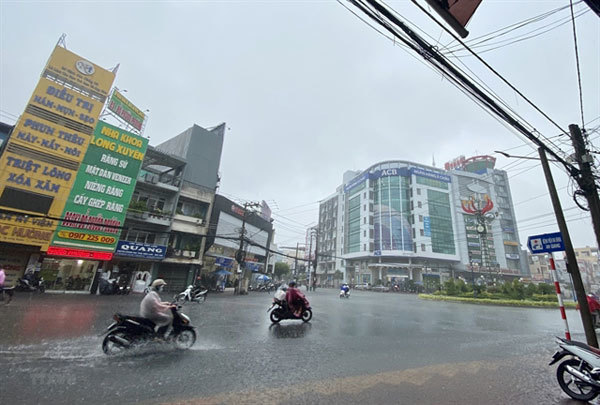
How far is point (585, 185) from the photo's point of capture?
23.0 feet

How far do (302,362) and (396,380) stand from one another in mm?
1794

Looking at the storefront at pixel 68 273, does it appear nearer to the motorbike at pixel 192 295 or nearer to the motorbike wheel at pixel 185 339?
the motorbike at pixel 192 295

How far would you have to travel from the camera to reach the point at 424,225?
178 feet

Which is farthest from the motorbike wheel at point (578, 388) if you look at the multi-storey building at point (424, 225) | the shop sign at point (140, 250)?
the multi-storey building at point (424, 225)

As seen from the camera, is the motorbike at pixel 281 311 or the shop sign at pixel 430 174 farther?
the shop sign at pixel 430 174

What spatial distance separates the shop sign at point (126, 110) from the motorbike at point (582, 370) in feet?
89.5

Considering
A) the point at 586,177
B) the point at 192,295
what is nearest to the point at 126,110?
the point at 192,295

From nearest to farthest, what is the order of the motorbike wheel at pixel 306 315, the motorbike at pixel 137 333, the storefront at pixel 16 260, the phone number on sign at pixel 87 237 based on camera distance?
1. the motorbike at pixel 137 333
2. the motorbike wheel at pixel 306 315
3. the storefront at pixel 16 260
4. the phone number on sign at pixel 87 237

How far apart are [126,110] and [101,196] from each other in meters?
8.10

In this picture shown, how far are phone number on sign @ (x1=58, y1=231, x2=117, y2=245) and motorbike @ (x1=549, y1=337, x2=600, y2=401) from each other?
2302cm

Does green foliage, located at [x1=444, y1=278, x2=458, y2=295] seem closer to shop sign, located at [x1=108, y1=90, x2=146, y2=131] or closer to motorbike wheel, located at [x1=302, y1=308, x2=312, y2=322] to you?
motorbike wheel, located at [x1=302, y1=308, x2=312, y2=322]

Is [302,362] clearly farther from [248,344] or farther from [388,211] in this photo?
[388,211]

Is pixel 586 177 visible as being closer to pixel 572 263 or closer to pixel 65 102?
pixel 572 263

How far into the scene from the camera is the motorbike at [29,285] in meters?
15.7
